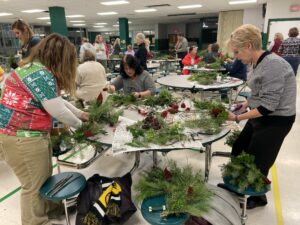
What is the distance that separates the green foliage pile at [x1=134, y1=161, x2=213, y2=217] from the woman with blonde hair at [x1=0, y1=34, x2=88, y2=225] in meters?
0.72

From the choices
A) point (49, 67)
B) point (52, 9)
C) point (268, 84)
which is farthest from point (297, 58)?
point (52, 9)

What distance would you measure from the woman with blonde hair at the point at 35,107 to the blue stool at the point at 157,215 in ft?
2.62

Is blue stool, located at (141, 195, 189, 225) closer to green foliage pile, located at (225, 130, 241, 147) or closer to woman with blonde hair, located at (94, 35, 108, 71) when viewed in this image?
green foliage pile, located at (225, 130, 241, 147)

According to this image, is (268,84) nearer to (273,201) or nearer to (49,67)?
(273,201)

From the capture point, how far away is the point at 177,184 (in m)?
1.67

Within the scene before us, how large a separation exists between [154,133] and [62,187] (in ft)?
2.64

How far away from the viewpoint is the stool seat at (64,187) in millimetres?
1690

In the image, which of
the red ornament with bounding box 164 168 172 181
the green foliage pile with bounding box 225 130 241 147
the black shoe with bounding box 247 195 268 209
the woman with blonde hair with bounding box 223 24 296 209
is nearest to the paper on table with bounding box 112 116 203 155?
the red ornament with bounding box 164 168 172 181

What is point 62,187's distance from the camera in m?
1.78

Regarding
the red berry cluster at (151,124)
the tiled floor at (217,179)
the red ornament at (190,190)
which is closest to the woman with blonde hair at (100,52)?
the tiled floor at (217,179)

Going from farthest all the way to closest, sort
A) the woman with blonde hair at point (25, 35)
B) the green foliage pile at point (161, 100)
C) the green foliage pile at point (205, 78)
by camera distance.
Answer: the green foliage pile at point (205, 78), the woman with blonde hair at point (25, 35), the green foliage pile at point (161, 100)

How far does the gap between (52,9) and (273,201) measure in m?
10.7

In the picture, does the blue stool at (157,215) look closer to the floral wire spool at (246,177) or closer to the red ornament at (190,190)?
the red ornament at (190,190)

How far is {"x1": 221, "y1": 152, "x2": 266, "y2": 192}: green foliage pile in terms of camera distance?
174cm
